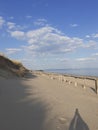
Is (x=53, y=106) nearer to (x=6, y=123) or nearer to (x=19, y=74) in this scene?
(x=6, y=123)

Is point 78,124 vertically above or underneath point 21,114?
underneath

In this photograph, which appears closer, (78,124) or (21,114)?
(78,124)

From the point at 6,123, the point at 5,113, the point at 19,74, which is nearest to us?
the point at 6,123

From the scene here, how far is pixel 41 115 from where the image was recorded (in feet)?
27.0

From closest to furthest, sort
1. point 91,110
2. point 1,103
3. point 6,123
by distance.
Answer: point 6,123 → point 1,103 → point 91,110

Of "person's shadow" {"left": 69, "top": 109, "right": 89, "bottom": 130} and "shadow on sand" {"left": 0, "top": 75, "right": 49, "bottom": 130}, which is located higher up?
"shadow on sand" {"left": 0, "top": 75, "right": 49, "bottom": 130}

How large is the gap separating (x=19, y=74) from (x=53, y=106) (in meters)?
18.5

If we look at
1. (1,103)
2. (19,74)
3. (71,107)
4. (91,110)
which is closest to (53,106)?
(71,107)

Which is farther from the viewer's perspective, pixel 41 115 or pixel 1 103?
pixel 1 103

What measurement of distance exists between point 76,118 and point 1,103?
2.93 m

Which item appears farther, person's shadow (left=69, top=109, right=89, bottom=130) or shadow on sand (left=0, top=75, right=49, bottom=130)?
person's shadow (left=69, top=109, right=89, bottom=130)

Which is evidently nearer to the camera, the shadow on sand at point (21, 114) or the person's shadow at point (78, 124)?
the shadow on sand at point (21, 114)

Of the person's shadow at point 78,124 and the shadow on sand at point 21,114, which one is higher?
the shadow on sand at point 21,114

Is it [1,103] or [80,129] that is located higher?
[1,103]
